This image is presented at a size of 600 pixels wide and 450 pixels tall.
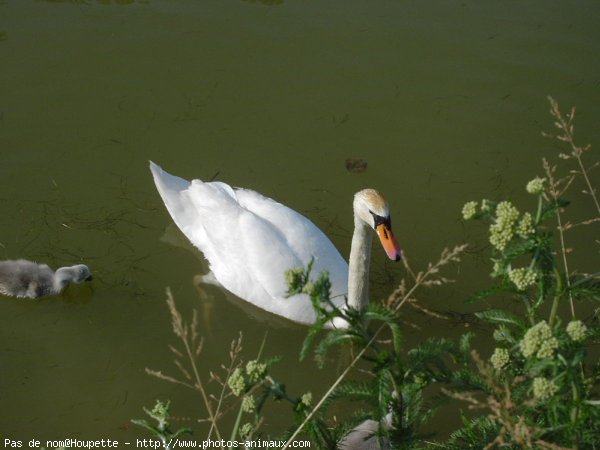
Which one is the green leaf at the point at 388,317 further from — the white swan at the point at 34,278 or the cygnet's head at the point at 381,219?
the white swan at the point at 34,278

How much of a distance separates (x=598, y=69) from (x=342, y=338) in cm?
632

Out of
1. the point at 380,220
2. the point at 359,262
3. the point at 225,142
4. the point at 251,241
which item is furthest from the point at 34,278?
the point at 380,220

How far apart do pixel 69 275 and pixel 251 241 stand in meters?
1.30

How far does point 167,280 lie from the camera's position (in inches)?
213

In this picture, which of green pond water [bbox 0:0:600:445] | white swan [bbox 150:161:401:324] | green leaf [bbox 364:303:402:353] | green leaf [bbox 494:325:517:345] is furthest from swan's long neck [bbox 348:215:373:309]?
green leaf [bbox 364:303:402:353]

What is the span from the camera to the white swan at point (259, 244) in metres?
4.79

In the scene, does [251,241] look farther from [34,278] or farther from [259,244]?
[34,278]

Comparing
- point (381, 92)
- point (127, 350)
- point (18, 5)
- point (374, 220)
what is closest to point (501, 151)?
point (381, 92)

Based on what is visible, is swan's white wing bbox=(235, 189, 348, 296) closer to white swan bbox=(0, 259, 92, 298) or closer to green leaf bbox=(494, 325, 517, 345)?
white swan bbox=(0, 259, 92, 298)

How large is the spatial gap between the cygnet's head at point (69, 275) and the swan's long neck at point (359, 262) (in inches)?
74.7

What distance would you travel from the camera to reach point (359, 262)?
15.1ft

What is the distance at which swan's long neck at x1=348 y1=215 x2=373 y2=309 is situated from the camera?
455 cm

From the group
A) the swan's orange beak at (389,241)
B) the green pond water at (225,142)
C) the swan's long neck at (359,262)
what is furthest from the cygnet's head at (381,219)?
the green pond water at (225,142)

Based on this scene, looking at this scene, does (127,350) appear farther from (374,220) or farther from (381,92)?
(381,92)
